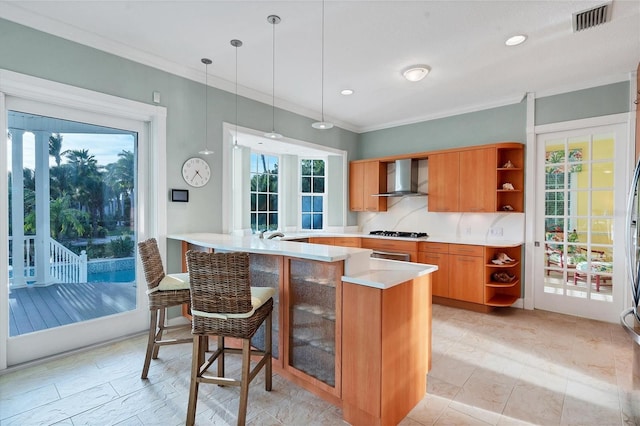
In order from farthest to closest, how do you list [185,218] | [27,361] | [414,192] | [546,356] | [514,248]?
[414,192] < [514,248] < [185,218] < [546,356] < [27,361]

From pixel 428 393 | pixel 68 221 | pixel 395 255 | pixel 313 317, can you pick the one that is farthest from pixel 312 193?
pixel 428 393

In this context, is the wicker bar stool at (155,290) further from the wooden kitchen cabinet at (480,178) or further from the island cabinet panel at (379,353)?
the wooden kitchen cabinet at (480,178)

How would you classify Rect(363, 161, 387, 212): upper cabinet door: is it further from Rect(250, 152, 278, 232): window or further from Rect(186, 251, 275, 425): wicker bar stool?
Rect(186, 251, 275, 425): wicker bar stool

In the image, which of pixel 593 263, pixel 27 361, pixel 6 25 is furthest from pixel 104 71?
pixel 593 263

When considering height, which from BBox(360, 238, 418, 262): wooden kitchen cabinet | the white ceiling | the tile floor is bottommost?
the tile floor

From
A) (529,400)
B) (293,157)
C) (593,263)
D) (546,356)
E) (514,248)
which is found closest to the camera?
(529,400)

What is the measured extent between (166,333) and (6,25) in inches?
119

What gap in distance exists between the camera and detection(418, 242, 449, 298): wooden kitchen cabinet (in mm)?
4406

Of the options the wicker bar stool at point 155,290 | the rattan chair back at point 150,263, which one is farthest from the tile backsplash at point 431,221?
the rattan chair back at point 150,263

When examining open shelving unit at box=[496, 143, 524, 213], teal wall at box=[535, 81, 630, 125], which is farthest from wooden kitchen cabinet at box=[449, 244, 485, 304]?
teal wall at box=[535, 81, 630, 125]

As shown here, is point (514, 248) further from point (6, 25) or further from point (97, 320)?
point (6, 25)

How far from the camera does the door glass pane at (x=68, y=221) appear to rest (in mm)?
2730

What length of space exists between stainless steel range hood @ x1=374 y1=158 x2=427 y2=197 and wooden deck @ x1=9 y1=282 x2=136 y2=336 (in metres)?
3.96

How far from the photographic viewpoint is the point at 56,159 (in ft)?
9.64
